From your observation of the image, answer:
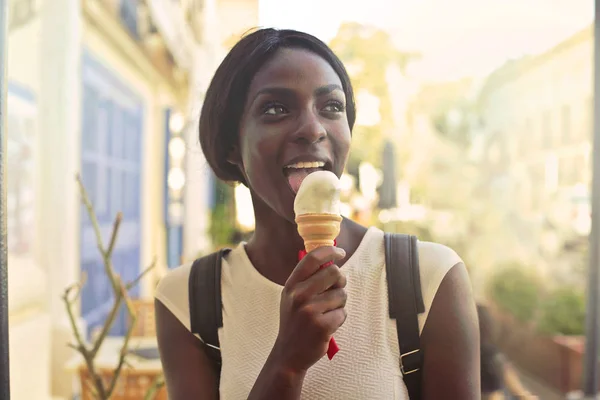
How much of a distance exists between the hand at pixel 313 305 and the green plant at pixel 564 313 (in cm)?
730

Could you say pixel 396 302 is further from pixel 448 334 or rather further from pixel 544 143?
pixel 544 143

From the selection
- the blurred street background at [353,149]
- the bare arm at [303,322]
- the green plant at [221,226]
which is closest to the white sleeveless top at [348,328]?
the bare arm at [303,322]

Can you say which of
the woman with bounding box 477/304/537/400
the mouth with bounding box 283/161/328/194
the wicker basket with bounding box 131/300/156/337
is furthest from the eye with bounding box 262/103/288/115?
the wicker basket with bounding box 131/300/156/337

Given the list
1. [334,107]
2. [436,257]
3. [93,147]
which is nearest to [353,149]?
[334,107]

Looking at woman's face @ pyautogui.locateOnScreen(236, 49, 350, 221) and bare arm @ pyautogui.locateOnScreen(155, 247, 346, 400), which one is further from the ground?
woman's face @ pyautogui.locateOnScreen(236, 49, 350, 221)

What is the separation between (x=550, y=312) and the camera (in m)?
7.64

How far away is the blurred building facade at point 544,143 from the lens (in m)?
9.41

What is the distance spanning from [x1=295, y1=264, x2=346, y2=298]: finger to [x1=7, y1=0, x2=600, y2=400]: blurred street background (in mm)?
555

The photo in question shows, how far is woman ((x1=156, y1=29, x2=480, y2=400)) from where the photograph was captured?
1.03 m

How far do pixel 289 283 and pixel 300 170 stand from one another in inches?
8.7

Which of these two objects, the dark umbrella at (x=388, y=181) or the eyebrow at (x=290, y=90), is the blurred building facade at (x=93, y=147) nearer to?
the eyebrow at (x=290, y=90)

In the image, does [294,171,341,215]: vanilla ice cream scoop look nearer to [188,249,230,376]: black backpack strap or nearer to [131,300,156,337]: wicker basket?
[188,249,230,376]: black backpack strap

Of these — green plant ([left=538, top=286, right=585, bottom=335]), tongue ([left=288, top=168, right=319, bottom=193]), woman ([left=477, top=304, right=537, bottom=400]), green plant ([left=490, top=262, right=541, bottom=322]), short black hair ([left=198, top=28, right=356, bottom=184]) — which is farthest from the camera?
green plant ([left=490, top=262, right=541, bottom=322])

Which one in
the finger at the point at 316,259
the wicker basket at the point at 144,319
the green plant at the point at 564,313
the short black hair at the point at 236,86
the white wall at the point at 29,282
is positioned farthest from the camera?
the green plant at the point at 564,313
